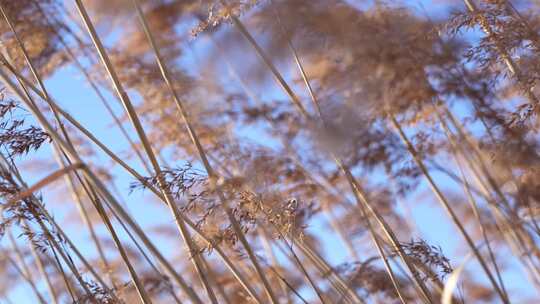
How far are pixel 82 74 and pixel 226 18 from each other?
1799mm

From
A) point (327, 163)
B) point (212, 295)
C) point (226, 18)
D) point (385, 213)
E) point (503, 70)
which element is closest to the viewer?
point (212, 295)

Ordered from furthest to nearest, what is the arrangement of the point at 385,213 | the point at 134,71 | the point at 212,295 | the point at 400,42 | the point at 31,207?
the point at 385,213 → the point at 134,71 → the point at 400,42 → the point at 31,207 → the point at 212,295

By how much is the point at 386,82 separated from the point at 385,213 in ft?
3.90

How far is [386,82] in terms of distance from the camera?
3514 millimetres

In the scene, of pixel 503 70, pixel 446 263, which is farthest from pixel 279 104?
pixel 446 263

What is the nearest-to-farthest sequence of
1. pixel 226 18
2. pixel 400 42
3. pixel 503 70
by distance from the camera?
pixel 226 18
pixel 503 70
pixel 400 42

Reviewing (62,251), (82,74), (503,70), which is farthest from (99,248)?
(503,70)

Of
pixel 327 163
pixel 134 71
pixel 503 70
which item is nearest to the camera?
pixel 503 70

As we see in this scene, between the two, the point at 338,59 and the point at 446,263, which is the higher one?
the point at 338,59

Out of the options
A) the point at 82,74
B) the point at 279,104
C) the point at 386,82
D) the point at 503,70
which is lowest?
the point at 503,70

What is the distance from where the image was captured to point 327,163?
12.0 ft

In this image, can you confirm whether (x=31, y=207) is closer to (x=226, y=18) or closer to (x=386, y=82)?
(x=226, y=18)

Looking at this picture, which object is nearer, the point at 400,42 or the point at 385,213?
the point at 400,42

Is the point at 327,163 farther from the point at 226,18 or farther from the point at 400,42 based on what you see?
the point at 226,18
